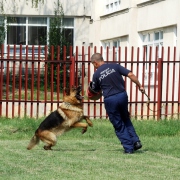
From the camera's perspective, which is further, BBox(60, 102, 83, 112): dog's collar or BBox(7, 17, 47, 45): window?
BBox(7, 17, 47, 45): window

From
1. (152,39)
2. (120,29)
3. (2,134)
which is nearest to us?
(2,134)

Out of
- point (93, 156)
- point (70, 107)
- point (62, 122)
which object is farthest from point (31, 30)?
point (93, 156)

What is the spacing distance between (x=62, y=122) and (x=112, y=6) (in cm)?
1894

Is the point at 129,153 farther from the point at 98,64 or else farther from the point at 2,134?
the point at 2,134

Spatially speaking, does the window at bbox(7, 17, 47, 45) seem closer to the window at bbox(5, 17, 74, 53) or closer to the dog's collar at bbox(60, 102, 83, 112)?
the window at bbox(5, 17, 74, 53)

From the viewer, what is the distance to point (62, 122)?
13.4 m

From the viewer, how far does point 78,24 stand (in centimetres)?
3619

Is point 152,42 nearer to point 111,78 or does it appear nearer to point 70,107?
point 70,107

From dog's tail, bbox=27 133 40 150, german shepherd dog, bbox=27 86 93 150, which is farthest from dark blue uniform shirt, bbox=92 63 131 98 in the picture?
dog's tail, bbox=27 133 40 150

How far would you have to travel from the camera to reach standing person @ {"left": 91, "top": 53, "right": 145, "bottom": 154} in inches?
494

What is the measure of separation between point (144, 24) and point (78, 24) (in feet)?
31.8

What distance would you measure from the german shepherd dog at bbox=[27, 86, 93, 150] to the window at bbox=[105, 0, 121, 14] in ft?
56.5

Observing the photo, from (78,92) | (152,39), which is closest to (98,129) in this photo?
(78,92)

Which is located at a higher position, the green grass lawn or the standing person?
the standing person
